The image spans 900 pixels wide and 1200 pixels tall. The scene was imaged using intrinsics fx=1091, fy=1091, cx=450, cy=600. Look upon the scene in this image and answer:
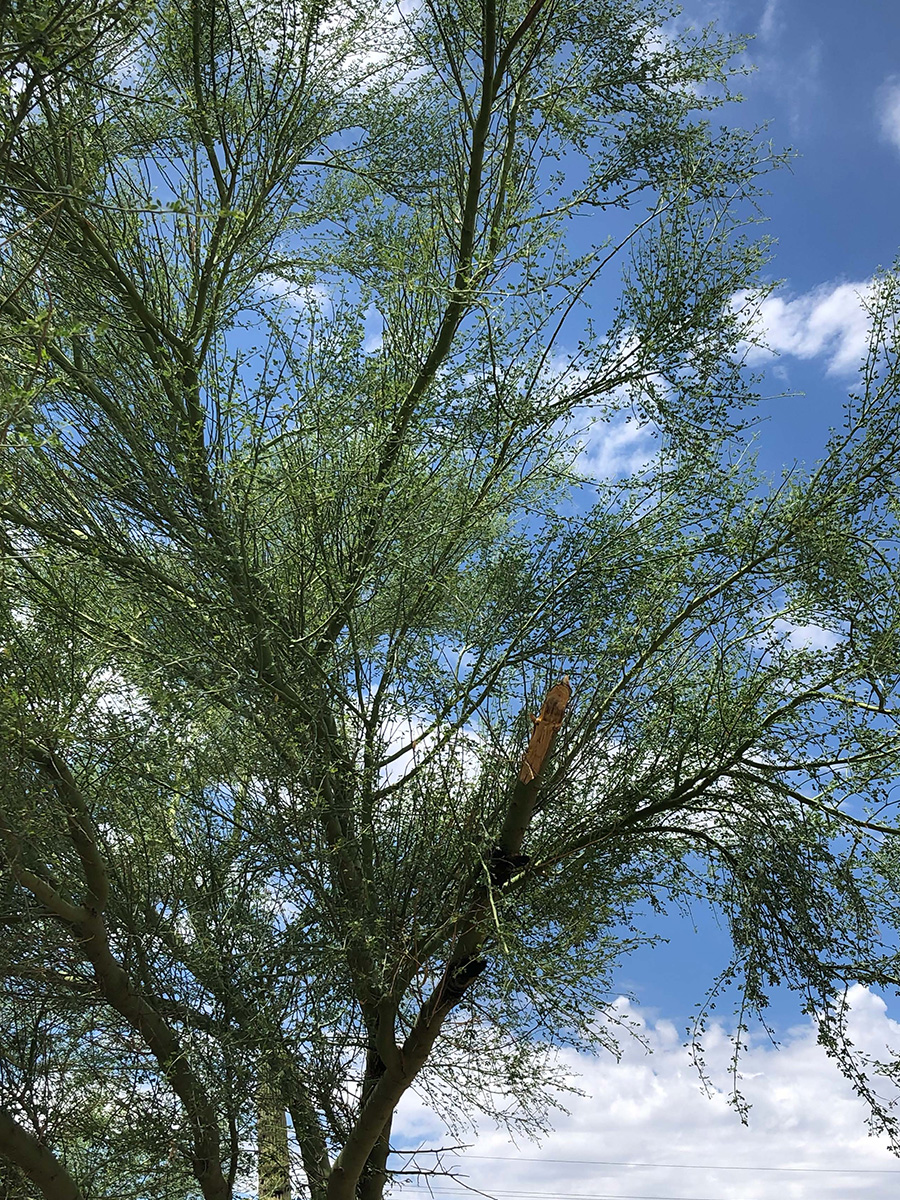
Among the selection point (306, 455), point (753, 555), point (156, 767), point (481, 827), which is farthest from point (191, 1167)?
point (753, 555)

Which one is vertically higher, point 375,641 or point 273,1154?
point 375,641

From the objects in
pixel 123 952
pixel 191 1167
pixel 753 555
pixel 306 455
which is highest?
pixel 306 455

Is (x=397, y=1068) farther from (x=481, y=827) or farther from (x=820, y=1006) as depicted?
(x=820, y=1006)

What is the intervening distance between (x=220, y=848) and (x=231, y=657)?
5.03ft

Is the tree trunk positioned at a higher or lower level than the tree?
lower

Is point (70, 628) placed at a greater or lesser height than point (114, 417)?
lesser

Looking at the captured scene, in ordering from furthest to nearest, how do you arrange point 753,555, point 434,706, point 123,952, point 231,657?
1. point 123,952
2. point 434,706
3. point 753,555
4. point 231,657

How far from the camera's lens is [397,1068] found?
3.82 metres

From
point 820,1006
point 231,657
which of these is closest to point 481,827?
point 231,657

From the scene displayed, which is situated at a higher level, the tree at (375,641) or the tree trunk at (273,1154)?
the tree at (375,641)

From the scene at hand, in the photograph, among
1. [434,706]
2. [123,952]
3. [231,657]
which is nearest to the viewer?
[231,657]

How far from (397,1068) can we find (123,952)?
1320 millimetres

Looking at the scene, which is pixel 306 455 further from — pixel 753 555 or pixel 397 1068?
pixel 397 1068

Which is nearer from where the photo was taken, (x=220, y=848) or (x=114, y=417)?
(x=114, y=417)
